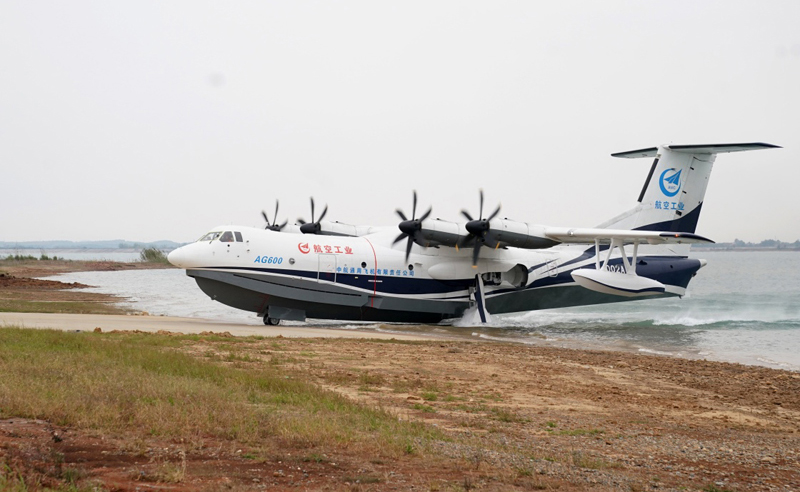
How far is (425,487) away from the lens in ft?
17.0

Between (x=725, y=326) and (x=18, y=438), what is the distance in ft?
82.1

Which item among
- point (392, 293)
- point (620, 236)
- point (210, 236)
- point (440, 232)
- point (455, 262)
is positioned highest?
point (620, 236)

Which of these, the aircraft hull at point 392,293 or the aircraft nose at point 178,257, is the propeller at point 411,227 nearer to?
the aircraft hull at point 392,293

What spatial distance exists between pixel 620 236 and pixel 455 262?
5685mm

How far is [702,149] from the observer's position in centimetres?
2500

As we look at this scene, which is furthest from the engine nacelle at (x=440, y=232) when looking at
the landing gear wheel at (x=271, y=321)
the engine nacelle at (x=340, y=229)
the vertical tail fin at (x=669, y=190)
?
the vertical tail fin at (x=669, y=190)

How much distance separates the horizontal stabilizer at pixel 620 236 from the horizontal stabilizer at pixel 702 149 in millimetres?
3361

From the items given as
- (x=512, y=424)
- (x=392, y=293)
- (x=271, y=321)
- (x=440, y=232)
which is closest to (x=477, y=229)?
(x=440, y=232)

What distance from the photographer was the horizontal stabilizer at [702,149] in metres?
22.5

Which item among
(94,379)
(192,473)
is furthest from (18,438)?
(94,379)

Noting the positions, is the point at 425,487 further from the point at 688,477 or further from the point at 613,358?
the point at 613,358

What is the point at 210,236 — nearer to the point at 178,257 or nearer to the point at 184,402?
the point at 178,257

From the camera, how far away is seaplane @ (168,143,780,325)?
853 inches

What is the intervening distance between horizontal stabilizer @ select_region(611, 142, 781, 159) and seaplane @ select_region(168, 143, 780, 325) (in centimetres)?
6
